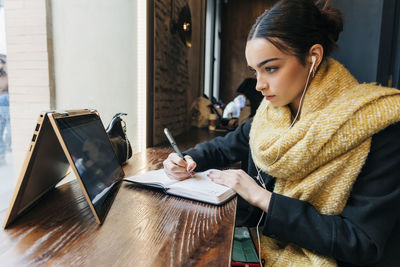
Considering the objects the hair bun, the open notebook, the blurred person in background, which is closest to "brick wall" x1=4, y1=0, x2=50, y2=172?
the blurred person in background

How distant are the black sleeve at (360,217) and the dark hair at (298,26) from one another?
352 millimetres

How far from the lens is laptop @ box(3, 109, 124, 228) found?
0.55 meters

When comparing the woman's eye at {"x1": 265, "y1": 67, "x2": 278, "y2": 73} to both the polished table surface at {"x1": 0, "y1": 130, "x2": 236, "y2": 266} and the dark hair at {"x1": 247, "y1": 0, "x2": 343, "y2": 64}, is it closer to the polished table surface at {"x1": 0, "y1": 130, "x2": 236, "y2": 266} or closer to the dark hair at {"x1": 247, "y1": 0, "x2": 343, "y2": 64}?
the dark hair at {"x1": 247, "y1": 0, "x2": 343, "y2": 64}

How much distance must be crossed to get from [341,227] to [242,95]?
2.33 m

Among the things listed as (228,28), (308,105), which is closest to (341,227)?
(308,105)

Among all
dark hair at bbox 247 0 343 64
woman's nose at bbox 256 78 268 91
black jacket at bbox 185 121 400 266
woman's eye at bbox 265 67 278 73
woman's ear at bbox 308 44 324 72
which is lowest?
black jacket at bbox 185 121 400 266

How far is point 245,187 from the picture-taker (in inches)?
31.2

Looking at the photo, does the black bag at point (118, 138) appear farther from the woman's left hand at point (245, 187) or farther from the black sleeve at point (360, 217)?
the black sleeve at point (360, 217)

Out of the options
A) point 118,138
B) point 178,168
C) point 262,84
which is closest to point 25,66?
point 118,138

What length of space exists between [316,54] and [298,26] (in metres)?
0.11

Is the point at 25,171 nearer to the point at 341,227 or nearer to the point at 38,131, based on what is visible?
the point at 38,131

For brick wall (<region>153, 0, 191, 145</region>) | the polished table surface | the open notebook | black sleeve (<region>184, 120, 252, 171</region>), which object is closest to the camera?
the polished table surface

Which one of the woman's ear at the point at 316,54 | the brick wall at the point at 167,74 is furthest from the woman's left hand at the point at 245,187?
the brick wall at the point at 167,74

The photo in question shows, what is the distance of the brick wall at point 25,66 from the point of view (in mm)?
874
